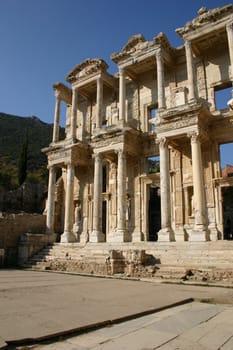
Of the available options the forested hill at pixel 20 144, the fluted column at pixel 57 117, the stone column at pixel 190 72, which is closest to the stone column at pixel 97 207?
the fluted column at pixel 57 117

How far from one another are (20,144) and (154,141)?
150 ft

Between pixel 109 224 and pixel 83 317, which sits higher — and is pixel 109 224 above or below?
above

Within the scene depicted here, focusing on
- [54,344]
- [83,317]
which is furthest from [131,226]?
A: [54,344]

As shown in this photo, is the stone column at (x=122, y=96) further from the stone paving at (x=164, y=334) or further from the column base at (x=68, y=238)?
the stone paving at (x=164, y=334)

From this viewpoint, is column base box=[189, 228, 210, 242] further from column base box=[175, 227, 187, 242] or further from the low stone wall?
the low stone wall

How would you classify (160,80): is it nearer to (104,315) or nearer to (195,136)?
(195,136)

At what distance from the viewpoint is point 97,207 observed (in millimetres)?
19625

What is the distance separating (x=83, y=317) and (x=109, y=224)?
16043 millimetres

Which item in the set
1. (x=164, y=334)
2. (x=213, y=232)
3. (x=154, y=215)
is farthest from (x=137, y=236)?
(x=164, y=334)

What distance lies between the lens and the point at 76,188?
2378cm

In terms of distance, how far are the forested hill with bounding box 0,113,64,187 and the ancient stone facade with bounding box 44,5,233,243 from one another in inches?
768

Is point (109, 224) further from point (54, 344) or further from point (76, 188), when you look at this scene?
point (54, 344)

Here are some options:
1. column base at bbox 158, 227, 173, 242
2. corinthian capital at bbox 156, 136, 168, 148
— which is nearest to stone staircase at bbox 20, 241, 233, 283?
column base at bbox 158, 227, 173, 242

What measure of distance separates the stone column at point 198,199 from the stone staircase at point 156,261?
32.8 inches
